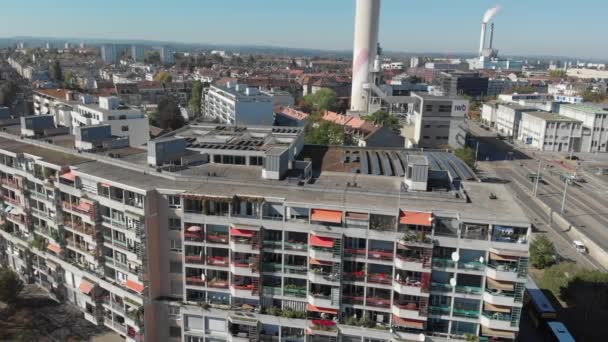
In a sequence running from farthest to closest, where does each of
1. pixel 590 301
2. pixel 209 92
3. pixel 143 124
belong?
pixel 209 92 < pixel 143 124 < pixel 590 301

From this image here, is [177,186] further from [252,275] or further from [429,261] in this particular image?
[429,261]

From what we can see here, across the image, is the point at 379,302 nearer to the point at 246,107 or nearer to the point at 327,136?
the point at 327,136

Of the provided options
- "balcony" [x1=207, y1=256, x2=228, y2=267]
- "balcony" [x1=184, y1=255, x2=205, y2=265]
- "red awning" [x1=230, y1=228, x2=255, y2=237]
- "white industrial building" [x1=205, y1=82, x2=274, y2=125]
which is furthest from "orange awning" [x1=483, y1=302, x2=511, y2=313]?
"white industrial building" [x1=205, y1=82, x2=274, y2=125]

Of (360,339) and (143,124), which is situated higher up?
(143,124)

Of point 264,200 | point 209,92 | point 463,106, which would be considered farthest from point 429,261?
point 209,92

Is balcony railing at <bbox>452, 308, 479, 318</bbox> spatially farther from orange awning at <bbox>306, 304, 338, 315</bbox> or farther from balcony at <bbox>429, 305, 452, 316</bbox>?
orange awning at <bbox>306, 304, 338, 315</bbox>

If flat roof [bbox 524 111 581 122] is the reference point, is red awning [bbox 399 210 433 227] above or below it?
above
